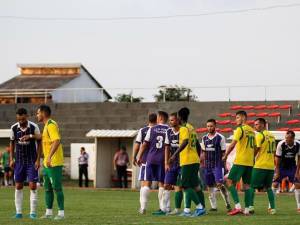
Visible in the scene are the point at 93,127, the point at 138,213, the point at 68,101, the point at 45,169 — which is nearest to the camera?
the point at 45,169

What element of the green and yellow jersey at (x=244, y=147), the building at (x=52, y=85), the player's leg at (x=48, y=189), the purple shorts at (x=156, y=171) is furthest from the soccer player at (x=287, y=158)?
the building at (x=52, y=85)

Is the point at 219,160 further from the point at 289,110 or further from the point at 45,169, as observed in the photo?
the point at 289,110

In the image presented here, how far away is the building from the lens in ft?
188

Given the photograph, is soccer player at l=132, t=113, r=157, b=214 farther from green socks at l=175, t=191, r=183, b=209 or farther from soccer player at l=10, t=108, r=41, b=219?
soccer player at l=10, t=108, r=41, b=219

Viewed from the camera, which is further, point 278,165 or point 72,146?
point 72,146

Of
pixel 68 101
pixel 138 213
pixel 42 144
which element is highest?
pixel 68 101

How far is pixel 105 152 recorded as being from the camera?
42.1m

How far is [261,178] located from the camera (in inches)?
839

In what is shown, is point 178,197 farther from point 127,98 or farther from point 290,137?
point 127,98

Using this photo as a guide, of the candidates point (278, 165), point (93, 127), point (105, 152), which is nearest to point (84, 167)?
point (105, 152)

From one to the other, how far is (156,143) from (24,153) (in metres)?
3.26

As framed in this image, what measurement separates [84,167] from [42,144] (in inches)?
903

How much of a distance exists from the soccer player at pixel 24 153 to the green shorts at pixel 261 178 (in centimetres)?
509

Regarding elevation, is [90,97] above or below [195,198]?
above
